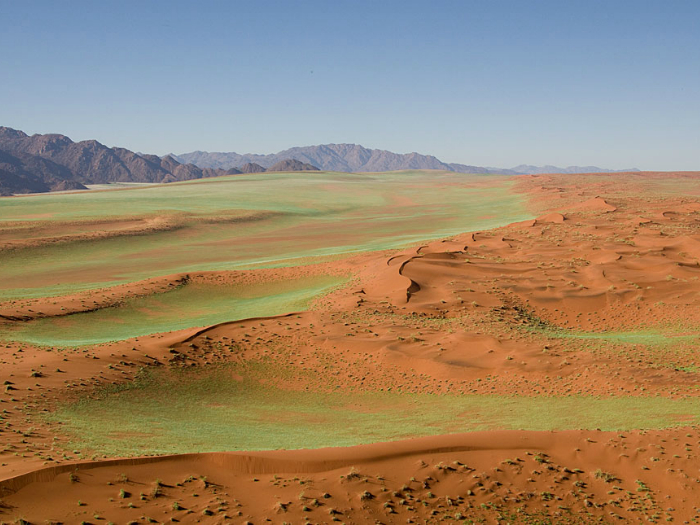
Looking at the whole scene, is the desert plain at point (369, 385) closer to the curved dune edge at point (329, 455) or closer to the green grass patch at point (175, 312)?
the curved dune edge at point (329, 455)

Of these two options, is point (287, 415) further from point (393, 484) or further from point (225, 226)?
point (225, 226)

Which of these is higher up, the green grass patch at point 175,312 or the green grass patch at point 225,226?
the green grass patch at point 225,226

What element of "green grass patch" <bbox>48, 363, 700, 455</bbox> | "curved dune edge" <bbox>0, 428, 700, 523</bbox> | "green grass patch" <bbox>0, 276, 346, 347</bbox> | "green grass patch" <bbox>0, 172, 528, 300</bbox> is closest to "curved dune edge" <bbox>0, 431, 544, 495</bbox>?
"curved dune edge" <bbox>0, 428, 700, 523</bbox>

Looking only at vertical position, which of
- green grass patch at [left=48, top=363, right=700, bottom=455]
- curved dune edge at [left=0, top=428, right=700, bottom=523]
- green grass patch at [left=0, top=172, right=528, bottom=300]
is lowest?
green grass patch at [left=48, top=363, right=700, bottom=455]

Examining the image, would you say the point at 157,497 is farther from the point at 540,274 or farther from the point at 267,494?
the point at 540,274

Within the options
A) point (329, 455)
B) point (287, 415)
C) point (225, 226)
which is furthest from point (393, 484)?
point (225, 226)

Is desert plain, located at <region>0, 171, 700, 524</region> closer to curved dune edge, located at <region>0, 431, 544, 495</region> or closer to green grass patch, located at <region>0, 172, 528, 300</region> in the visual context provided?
curved dune edge, located at <region>0, 431, 544, 495</region>

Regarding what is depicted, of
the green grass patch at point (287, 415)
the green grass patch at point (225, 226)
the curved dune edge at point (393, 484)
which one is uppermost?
the green grass patch at point (225, 226)

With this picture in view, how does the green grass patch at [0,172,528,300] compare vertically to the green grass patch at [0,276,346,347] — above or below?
above

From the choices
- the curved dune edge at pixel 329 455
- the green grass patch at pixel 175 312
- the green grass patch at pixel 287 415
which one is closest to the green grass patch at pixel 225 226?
the green grass patch at pixel 175 312
